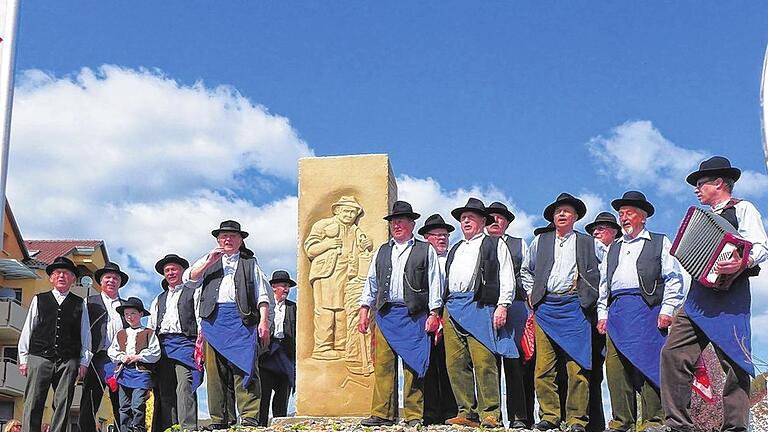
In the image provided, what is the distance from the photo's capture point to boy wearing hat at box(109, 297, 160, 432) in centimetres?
990

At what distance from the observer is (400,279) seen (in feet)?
29.3

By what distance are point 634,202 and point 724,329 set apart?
5.31 feet

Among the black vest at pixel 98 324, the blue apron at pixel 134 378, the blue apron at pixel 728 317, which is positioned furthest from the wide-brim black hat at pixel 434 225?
the black vest at pixel 98 324

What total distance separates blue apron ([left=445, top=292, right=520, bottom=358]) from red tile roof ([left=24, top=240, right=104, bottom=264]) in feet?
97.7

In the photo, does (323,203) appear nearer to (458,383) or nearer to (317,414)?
(317,414)

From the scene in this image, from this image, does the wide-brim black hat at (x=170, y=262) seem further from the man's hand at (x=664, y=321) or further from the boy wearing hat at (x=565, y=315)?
the man's hand at (x=664, y=321)

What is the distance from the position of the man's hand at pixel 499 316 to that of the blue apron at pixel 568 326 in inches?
11.8

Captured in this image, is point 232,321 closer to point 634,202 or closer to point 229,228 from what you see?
point 229,228

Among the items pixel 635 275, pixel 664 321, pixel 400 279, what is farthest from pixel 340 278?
pixel 664 321

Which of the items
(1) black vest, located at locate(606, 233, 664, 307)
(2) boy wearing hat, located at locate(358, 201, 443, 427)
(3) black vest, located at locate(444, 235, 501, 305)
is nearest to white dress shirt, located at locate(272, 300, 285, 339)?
(2) boy wearing hat, located at locate(358, 201, 443, 427)

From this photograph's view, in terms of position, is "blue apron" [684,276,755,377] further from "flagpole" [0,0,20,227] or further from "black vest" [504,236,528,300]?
"flagpole" [0,0,20,227]

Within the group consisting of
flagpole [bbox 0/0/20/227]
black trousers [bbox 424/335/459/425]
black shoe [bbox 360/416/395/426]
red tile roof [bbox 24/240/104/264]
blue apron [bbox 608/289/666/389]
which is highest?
red tile roof [bbox 24/240/104/264]

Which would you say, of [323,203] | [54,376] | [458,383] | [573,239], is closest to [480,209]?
[573,239]

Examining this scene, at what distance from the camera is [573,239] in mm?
8586
